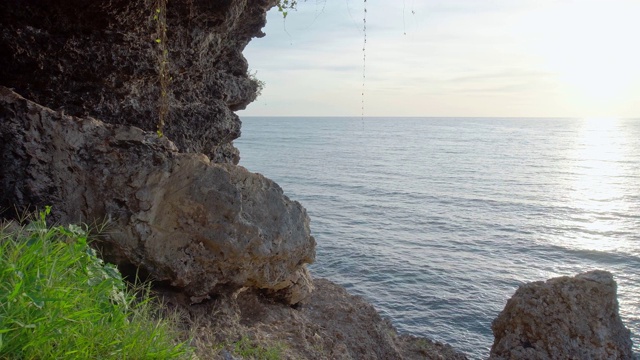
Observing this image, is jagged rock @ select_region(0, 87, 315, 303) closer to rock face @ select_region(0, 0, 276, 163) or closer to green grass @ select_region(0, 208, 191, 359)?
rock face @ select_region(0, 0, 276, 163)

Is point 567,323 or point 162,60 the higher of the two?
point 162,60

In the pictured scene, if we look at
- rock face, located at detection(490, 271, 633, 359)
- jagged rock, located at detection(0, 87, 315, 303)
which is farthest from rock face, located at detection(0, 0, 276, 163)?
rock face, located at detection(490, 271, 633, 359)

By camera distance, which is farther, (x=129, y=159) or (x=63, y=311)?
(x=129, y=159)

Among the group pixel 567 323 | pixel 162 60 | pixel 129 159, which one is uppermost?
pixel 162 60

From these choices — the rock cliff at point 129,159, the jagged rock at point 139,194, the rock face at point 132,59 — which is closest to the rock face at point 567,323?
the rock cliff at point 129,159

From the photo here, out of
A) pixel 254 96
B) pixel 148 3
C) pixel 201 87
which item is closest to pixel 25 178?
pixel 148 3

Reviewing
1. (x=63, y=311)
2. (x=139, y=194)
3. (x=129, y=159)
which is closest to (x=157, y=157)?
(x=129, y=159)

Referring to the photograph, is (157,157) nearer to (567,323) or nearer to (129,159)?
(129,159)

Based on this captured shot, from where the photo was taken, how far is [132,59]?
5965 millimetres

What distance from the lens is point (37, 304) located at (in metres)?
2.79

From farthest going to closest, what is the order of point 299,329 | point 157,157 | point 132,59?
point 299,329, point 132,59, point 157,157

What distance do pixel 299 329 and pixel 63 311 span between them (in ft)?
12.8

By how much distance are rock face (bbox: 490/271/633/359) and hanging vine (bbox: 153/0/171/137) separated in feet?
20.2

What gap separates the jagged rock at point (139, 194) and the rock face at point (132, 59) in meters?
0.77
